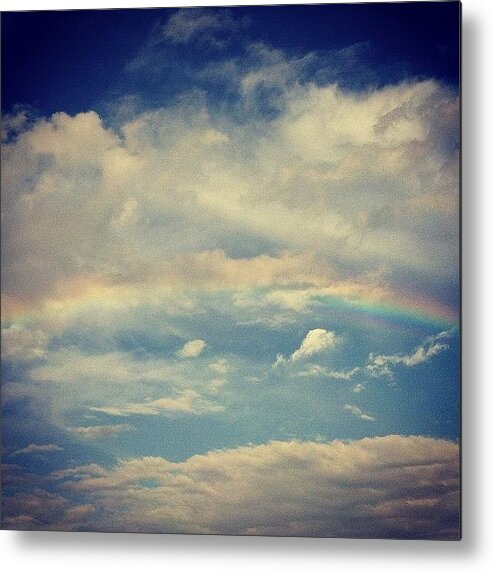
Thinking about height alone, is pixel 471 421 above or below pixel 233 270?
below

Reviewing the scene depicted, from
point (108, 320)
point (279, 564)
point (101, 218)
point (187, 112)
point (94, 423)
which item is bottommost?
point (279, 564)

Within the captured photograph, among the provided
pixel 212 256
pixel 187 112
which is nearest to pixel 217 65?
pixel 187 112

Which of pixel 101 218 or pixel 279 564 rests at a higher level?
pixel 101 218

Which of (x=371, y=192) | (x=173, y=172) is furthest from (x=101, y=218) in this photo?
(x=371, y=192)

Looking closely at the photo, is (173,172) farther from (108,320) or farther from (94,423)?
(94,423)

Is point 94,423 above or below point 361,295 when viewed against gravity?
below

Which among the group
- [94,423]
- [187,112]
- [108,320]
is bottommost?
[94,423]

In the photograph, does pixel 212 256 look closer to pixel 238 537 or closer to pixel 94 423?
pixel 94 423

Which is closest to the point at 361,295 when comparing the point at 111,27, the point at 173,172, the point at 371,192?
the point at 371,192

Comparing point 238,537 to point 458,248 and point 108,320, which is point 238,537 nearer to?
point 108,320
